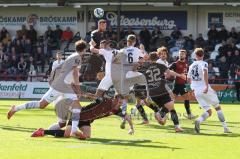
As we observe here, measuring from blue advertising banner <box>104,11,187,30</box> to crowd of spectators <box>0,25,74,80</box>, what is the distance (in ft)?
11.3

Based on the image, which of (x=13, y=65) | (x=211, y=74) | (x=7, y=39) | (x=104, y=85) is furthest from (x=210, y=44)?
(x=104, y=85)

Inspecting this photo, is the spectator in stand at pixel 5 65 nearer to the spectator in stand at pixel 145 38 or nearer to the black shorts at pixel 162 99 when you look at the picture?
the spectator in stand at pixel 145 38

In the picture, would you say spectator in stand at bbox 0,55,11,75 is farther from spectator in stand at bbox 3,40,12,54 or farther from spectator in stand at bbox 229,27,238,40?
spectator in stand at bbox 229,27,238,40

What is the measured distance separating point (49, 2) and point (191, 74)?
29.0 metres

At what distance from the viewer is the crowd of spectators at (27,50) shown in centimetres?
4334

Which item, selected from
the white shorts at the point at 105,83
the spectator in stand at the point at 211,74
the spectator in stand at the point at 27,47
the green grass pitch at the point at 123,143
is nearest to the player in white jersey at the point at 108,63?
the white shorts at the point at 105,83

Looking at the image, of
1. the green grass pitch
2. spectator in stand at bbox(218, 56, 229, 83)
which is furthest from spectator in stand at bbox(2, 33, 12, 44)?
the green grass pitch

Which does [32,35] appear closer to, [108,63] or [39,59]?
[39,59]

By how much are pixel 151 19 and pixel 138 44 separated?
18.2 feet

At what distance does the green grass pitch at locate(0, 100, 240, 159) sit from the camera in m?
13.6

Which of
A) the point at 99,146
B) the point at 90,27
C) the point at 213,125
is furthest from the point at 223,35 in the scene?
the point at 99,146

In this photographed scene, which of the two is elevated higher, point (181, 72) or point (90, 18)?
point (90, 18)

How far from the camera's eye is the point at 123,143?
51.9 feet

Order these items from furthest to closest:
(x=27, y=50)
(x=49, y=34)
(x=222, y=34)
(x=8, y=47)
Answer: (x=49, y=34) < (x=8, y=47) < (x=27, y=50) < (x=222, y=34)
